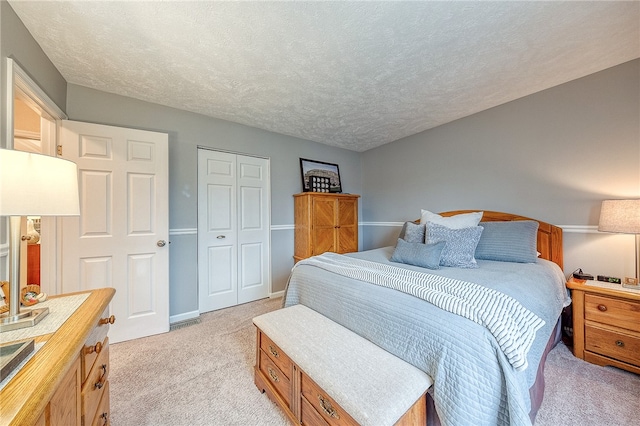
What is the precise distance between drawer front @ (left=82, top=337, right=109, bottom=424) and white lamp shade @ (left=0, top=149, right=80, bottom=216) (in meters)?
0.65

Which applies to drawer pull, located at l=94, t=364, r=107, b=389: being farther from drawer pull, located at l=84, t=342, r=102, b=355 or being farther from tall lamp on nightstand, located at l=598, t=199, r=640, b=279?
tall lamp on nightstand, located at l=598, t=199, r=640, b=279

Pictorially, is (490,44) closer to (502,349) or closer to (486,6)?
(486,6)

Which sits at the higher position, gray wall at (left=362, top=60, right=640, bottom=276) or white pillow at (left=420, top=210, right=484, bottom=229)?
gray wall at (left=362, top=60, right=640, bottom=276)

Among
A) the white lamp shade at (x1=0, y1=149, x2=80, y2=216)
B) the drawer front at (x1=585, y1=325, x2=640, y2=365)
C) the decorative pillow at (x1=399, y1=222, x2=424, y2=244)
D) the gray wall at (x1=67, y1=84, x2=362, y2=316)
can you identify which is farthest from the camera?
the decorative pillow at (x1=399, y1=222, x2=424, y2=244)

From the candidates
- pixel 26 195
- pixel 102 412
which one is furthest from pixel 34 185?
pixel 102 412

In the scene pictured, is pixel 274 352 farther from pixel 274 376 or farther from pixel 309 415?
pixel 309 415

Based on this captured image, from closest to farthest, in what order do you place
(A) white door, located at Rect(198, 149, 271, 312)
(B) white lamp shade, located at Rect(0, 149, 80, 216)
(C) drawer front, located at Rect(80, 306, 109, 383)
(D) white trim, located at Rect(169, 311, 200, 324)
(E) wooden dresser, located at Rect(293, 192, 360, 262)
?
(B) white lamp shade, located at Rect(0, 149, 80, 216)
(C) drawer front, located at Rect(80, 306, 109, 383)
(D) white trim, located at Rect(169, 311, 200, 324)
(A) white door, located at Rect(198, 149, 271, 312)
(E) wooden dresser, located at Rect(293, 192, 360, 262)

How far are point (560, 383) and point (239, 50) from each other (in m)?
3.22

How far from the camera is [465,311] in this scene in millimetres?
1116

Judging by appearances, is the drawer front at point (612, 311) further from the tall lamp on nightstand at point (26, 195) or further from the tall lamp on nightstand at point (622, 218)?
the tall lamp on nightstand at point (26, 195)

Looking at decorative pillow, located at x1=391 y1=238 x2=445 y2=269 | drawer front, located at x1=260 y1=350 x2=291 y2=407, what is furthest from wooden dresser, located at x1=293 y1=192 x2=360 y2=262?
drawer front, located at x1=260 y1=350 x2=291 y2=407

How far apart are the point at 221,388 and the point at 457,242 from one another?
217cm

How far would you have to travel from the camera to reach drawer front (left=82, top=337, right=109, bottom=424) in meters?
0.86

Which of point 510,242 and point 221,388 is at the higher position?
point 510,242
